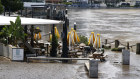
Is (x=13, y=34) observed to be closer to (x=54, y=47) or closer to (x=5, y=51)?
(x=5, y=51)

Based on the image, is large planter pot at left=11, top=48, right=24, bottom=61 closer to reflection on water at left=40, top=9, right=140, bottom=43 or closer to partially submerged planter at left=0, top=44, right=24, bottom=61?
partially submerged planter at left=0, top=44, right=24, bottom=61

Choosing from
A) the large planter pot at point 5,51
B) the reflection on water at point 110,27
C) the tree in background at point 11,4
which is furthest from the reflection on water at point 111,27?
the large planter pot at point 5,51

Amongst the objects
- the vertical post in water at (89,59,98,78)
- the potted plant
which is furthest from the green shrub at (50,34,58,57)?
the vertical post in water at (89,59,98,78)

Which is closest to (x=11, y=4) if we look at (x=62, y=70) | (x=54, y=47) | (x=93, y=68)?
(x=54, y=47)

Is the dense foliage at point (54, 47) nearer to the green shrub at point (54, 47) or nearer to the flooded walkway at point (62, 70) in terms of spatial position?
the green shrub at point (54, 47)

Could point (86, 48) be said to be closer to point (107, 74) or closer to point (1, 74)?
point (107, 74)

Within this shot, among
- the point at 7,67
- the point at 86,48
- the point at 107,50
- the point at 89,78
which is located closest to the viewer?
the point at 89,78

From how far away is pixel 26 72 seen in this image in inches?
806

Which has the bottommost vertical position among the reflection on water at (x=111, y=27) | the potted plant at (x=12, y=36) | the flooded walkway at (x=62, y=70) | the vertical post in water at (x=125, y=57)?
the reflection on water at (x=111, y=27)

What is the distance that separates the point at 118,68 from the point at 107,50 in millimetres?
8708

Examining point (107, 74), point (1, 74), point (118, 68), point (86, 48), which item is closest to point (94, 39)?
point (86, 48)

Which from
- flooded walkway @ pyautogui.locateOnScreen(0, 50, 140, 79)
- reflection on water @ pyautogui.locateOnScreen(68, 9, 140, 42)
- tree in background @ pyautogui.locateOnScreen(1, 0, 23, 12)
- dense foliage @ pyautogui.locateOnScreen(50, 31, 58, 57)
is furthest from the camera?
tree in background @ pyautogui.locateOnScreen(1, 0, 23, 12)

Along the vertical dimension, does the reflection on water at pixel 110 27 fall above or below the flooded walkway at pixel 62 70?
below

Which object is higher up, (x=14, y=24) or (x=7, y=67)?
(x=14, y=24)
